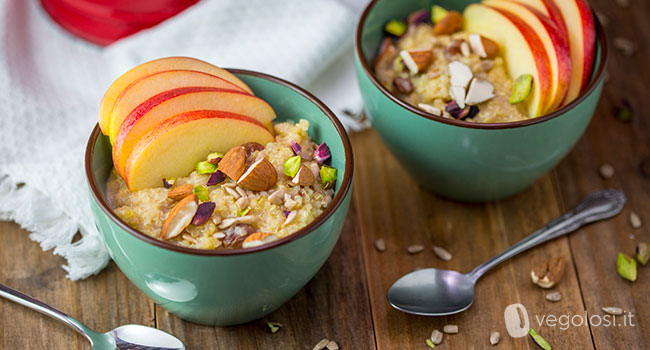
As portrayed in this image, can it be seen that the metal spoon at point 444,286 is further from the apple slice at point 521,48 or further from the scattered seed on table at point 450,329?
the apple slice at point 521,48

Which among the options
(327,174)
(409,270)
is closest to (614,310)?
(409,270)

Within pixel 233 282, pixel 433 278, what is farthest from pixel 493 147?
pixel 233 282

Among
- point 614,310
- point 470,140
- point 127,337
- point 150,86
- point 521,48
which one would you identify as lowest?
point 614,310

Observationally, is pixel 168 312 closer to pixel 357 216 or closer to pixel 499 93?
pixel 357 216

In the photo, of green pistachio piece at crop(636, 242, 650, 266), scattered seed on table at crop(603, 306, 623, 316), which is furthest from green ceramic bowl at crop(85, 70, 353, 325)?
green pistachio piece at crop(636, 242, 650, 266)

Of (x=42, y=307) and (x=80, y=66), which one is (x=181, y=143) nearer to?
(x=42, y=307)

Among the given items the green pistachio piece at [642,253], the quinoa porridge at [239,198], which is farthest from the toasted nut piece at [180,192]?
the green pistachio piece at [642,253]
